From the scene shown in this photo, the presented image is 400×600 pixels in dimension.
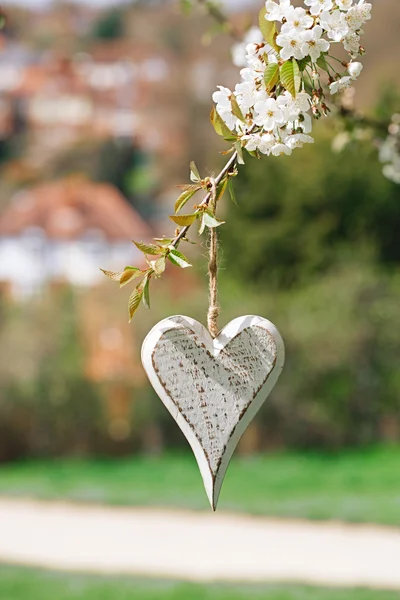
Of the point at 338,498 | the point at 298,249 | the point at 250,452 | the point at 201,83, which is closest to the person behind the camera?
the point at 338,498

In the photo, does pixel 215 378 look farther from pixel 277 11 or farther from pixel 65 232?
pixel 65 232

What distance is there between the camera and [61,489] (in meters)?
8.03

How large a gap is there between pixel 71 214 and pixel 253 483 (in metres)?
21.8

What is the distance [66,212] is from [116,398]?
66.0 feet

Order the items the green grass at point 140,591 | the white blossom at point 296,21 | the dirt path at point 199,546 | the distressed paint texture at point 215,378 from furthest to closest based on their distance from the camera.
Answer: the dirt path at point 199,546 < the green grass at point 140,591 < the distressed paint texture at point 215,378 < the white blossom at point 296,21

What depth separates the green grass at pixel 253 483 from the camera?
22.9 ft

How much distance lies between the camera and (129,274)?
3.06 ft

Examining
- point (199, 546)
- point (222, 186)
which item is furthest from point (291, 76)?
point (199, 546)

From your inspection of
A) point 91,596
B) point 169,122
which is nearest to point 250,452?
point 91,596

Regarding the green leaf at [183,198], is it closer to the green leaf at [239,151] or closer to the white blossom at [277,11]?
the green leaf at [239,151]

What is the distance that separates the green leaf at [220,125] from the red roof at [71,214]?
1064 inches

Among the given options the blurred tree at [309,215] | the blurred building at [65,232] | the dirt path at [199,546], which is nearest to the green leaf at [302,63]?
the dirt path at [199,546]

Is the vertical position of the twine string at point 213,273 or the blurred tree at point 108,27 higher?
the blurred tree at point 108,27

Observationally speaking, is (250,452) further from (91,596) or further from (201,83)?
(201,83)
